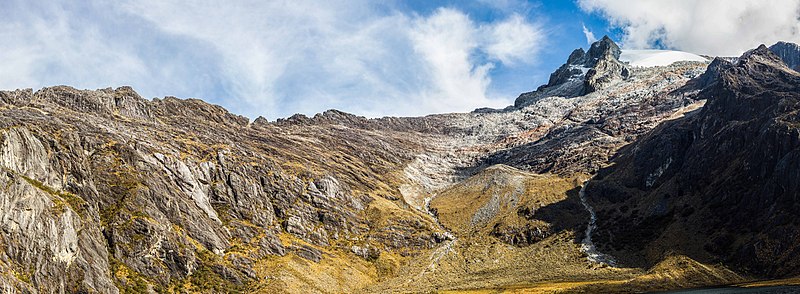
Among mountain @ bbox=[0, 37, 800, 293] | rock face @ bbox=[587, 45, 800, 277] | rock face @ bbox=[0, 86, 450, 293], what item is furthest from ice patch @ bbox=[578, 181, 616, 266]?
rock face @ bbox=[0, 86, 450, 293]

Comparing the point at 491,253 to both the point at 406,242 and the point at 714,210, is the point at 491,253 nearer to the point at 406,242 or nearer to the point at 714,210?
the point at 406,242

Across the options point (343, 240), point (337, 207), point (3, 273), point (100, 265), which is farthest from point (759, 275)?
point (3, 273)

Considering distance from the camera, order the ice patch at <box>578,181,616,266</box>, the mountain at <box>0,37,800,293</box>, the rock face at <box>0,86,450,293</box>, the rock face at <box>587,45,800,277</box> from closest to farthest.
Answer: the rock face at <box>0,86,450,293</box>
the mountain at <box>0,37,800,293</box>
the rock face at <box>587,45,800,277</box>
the ice patch at <box>578,181,616,266</box>

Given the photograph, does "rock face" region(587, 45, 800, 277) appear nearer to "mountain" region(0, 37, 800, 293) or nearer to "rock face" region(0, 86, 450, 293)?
"mountain" region(0, 37, 800, 293)

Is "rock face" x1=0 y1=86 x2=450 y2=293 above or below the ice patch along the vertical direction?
above

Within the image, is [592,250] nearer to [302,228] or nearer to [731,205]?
[731,205]

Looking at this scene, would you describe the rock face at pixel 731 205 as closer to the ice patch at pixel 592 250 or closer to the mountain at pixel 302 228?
the mountain at pixel 302 228

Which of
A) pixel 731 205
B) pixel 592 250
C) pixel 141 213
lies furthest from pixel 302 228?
pixel 731 205

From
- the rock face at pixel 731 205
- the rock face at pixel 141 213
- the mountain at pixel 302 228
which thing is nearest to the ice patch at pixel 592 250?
the mountain at pixel 302 228

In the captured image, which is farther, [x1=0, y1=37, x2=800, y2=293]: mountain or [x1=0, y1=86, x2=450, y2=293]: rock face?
[x1=0, y1=37, x2=800, y2=293]: mountain

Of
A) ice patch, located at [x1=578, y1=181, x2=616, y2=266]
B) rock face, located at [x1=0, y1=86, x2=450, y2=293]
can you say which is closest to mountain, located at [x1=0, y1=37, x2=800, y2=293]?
rock face, located at [x1=0, y1=86, x2=450, y2=293]

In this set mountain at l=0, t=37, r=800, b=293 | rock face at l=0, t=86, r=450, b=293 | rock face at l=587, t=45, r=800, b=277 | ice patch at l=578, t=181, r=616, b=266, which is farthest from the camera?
ice patch at l=578, t=181, r=616, b=266

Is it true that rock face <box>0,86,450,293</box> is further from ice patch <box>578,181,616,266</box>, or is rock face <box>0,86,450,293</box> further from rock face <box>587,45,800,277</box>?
rock face <box>587,45,800,277</box>

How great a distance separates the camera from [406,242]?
18700 centimetres
